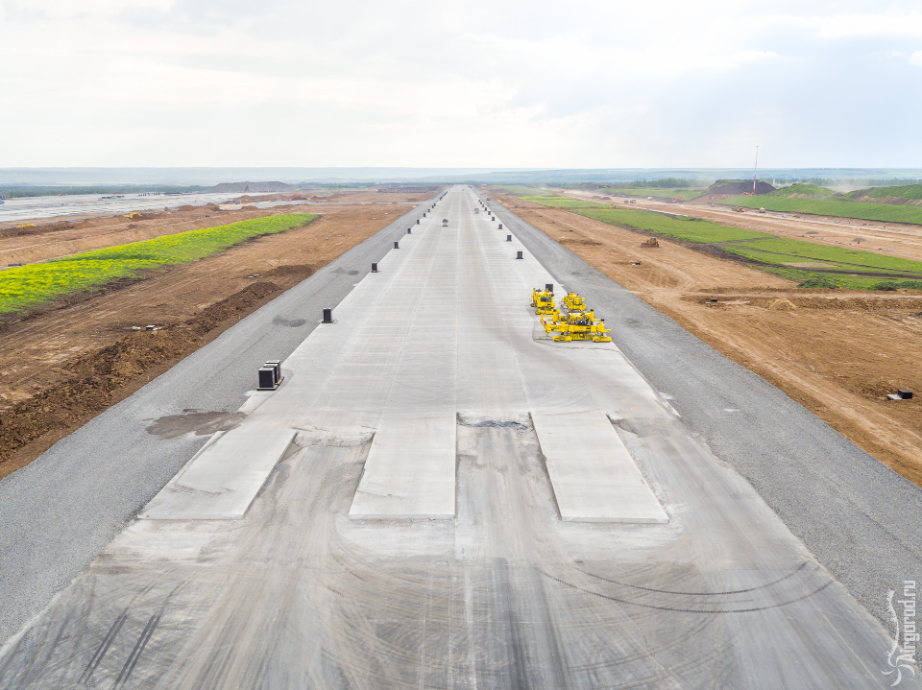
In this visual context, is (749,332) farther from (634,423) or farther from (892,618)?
(892,618)

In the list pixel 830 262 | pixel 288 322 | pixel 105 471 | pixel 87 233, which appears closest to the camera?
pixel 105 471

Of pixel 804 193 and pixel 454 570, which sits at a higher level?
pixel 804 193

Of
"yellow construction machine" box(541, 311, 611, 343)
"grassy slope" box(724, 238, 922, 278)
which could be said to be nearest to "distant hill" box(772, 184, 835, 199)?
"grassy slope" box(724, 238, 922, 278)

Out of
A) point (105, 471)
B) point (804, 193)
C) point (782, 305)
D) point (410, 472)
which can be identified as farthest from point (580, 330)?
point (804, 193)

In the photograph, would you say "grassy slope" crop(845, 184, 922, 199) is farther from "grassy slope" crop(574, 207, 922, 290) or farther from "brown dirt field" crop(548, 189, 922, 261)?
"grassy slope" crop(574, 207, 922, 290)

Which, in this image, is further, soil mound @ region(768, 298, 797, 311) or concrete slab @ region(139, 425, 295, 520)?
soil mound @ region(768, 298, 797, 311)

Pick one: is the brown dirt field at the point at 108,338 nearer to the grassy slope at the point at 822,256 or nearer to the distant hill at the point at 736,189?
the grassy slope at the point at 822,256

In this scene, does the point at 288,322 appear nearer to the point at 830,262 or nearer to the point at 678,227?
the point at 830,262
